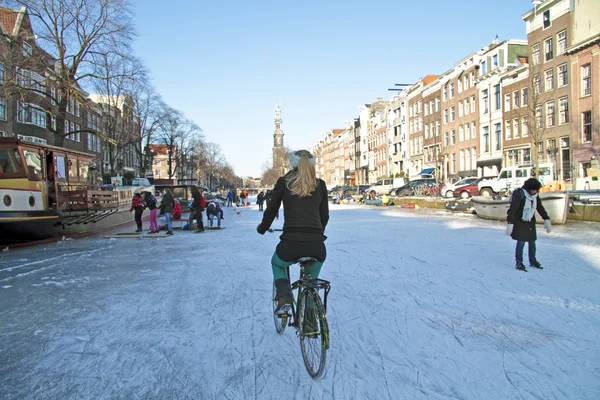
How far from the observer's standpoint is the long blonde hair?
3812 mm

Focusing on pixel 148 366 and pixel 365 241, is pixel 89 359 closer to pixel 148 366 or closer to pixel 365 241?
pixel 148 366

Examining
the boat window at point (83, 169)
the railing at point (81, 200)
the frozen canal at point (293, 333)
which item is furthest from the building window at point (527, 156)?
the boat window at point (83, 169)

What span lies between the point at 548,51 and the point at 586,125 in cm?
711

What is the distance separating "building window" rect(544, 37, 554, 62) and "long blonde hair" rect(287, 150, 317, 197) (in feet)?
117

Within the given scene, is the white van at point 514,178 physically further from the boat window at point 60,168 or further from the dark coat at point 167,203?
the boat window at point 60,168

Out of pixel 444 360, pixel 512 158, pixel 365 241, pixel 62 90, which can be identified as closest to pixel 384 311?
pixel 444 360

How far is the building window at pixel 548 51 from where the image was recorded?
3322 cm

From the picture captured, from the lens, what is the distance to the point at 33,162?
14625 mm

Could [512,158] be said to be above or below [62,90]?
below

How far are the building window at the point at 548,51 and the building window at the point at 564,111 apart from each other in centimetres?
357

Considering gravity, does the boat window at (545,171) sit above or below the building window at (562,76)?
below

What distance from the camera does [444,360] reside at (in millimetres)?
4066

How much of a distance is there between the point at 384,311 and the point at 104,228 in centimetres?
1671

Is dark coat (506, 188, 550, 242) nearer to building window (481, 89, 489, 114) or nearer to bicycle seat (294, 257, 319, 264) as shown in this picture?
bicycle seat (294, 257, 319, 264)
